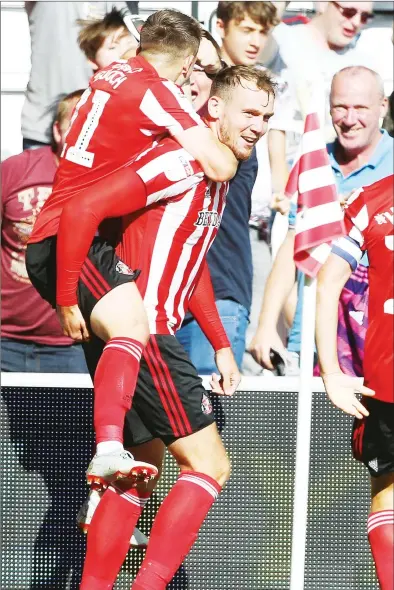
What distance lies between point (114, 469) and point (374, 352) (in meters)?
0.99

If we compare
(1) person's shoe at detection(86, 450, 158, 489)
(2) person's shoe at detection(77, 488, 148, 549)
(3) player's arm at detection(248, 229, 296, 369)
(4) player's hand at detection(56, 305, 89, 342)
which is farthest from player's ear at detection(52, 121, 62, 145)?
(1) person's shoe at detection(86, 450, 158, 489)

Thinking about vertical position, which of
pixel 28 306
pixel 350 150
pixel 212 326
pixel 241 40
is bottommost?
pixel 28 306

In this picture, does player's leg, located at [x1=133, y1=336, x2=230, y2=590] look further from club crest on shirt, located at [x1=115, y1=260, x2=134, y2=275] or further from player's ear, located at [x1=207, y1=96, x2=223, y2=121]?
player's ear, located at [x1=207, y1=96, x2=223, y2=121]

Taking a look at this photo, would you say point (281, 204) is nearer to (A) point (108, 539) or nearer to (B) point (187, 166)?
(B) point (187, 166)

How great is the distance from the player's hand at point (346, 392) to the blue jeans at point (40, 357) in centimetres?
202

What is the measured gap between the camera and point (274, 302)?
19.2 feet

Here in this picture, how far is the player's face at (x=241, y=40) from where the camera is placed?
643cm

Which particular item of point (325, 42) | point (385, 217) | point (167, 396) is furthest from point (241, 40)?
point (167, 396)

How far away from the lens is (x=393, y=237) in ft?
14.1

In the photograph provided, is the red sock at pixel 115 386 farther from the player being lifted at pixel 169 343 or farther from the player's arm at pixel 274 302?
the player's arm at pixel 274 302

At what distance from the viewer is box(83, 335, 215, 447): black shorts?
4.58 metres

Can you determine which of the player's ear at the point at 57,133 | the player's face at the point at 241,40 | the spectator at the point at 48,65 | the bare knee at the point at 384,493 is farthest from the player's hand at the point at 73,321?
the player's face at the point at 241,40

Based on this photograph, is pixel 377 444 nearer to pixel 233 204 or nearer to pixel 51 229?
pixel 51 229

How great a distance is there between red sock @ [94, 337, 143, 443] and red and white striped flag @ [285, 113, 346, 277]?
77 centimetres
